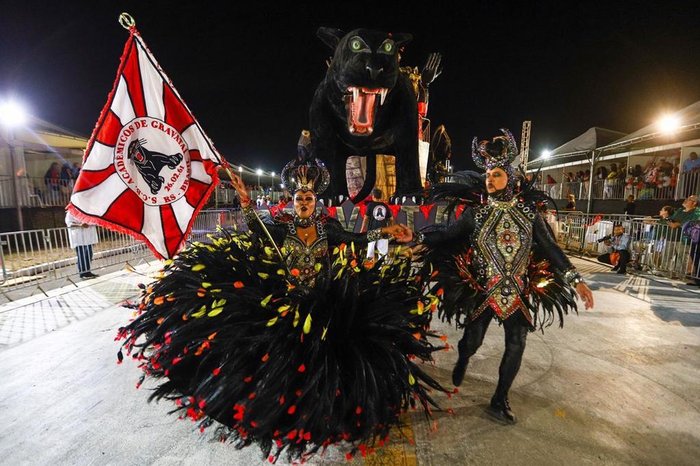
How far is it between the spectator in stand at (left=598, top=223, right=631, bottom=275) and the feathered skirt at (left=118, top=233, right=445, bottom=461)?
7.37 metres

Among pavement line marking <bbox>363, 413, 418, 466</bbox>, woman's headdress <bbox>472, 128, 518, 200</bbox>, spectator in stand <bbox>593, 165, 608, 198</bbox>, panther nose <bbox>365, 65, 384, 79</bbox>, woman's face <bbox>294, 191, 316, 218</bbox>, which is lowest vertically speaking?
pavement line marking <bbox>363, 413, 418, 466</bbox>

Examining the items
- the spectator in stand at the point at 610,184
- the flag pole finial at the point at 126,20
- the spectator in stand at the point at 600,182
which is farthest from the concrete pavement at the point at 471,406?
the spectator in stand at the point at 600,182

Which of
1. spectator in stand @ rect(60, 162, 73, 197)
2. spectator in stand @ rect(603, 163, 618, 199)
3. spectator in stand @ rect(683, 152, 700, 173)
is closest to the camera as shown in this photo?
spectator in stand @ rect(683, 152, 700, 173)

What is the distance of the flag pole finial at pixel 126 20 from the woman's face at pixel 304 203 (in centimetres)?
172

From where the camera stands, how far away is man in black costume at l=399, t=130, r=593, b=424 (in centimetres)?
250

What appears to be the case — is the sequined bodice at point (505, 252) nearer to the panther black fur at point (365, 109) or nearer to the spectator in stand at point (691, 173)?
the panther black fur at point (365, 109)

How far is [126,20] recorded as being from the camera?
241cm

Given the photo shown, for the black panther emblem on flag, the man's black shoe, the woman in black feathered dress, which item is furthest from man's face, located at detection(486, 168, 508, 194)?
the black panther emblem on flag

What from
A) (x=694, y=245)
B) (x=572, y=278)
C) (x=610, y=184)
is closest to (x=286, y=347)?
(x=572, y=278)

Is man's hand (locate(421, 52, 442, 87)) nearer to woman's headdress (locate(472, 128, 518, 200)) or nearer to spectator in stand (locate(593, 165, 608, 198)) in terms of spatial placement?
woman's headdress (locate(472, 128, 518, 200))

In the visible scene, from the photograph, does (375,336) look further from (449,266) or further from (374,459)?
(449,266)

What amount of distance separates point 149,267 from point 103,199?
612 centimetres

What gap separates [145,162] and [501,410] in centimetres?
335

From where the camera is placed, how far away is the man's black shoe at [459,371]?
2.83 metres
